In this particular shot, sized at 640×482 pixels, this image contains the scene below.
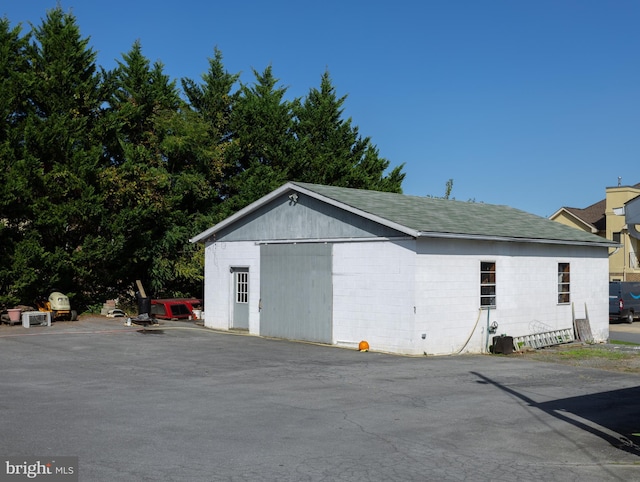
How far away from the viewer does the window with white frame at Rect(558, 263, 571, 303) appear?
23.5m

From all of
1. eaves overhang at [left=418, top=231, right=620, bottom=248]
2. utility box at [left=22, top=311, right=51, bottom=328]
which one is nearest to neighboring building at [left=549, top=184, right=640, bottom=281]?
eaves overhang at [left=418, top=231, right=620, bottom=248]

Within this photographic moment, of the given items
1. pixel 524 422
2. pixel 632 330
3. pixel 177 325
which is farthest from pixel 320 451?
pixel 632 330

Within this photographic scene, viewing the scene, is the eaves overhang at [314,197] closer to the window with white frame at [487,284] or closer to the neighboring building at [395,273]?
the neighboring building at [395,273]

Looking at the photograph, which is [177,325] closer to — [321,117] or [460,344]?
[460,344]

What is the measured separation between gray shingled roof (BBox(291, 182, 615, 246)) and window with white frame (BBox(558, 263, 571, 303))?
103 cm

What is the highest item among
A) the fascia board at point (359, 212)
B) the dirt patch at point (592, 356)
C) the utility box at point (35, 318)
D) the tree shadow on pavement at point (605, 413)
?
the fascia board at point (359, 212)

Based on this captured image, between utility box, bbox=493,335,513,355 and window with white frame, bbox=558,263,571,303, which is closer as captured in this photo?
Result: utility box, bbox=493,335,513,355

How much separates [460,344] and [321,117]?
28632 mm

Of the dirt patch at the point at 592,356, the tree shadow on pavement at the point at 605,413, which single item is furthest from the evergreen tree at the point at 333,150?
the tree shadow on pavement at the point at 605,413

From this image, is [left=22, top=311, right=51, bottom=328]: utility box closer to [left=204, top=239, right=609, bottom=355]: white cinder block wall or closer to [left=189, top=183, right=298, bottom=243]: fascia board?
[left=189, top=183, right=298, bottom=243]: fascia board

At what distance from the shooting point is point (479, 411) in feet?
36.0

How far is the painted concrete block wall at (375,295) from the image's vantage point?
18.3 metres

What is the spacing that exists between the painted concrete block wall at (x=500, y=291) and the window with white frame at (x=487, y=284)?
5.5 inches

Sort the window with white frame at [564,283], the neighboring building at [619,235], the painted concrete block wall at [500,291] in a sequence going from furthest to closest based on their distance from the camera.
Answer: the neighboring building at [619,235], the window with white frame at [564,283], the painted concrete block wall at [500,291]
